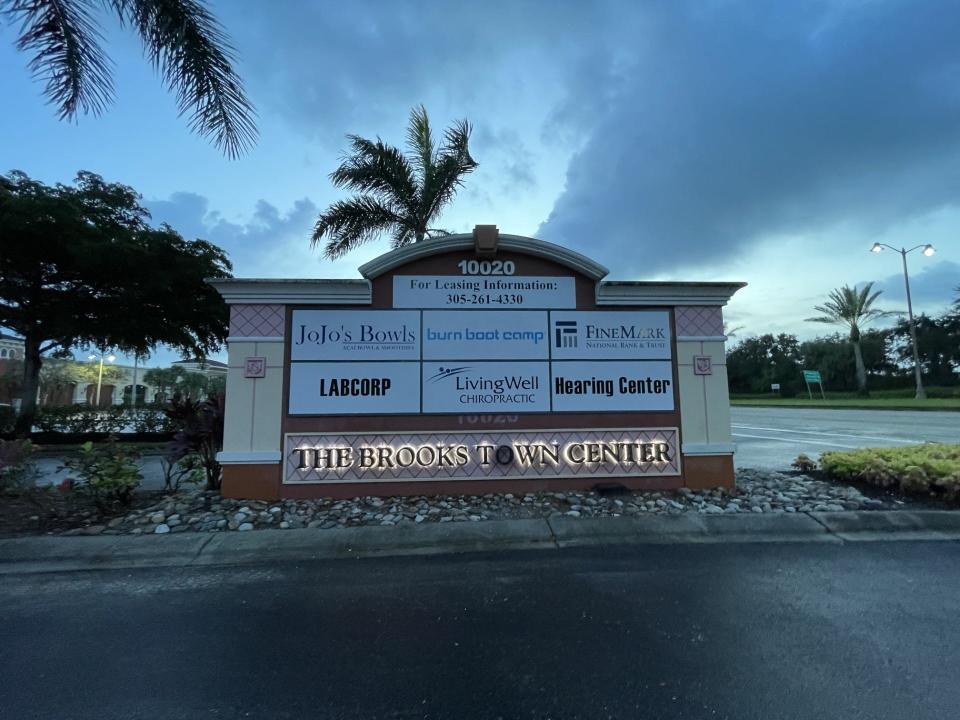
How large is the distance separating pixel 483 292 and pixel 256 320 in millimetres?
3099

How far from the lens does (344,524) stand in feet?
18.4

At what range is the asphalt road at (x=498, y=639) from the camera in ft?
8.48

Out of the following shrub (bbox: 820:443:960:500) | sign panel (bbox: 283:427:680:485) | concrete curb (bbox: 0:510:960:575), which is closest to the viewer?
concrete curb (bbox: 0:510:960:575)

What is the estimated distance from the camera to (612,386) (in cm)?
687

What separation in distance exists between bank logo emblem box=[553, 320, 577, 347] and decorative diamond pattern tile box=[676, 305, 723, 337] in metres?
1.50

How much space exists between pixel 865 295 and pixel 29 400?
2370 inches

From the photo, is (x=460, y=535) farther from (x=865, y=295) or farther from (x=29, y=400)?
(x=865, y=295)

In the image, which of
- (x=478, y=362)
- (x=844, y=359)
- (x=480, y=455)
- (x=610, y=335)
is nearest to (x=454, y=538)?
(x=480, y=455)

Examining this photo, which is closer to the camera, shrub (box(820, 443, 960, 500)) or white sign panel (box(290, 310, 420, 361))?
shrub (box(820, 443, 960, 500))

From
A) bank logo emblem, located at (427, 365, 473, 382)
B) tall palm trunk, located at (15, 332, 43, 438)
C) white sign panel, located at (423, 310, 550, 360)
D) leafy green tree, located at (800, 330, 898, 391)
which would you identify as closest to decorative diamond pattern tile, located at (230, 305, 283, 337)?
white sign panel, located at (423, 310, 550, 360)

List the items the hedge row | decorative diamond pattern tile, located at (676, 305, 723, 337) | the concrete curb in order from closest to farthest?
1. the concrete curb
2. decorative diamond pattern tile, located at (676, 305, 723, 337)
3. the hedge row

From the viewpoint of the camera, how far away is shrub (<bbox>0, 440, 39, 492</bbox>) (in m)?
6.14

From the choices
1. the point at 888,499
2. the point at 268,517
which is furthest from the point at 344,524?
the point at 888,499

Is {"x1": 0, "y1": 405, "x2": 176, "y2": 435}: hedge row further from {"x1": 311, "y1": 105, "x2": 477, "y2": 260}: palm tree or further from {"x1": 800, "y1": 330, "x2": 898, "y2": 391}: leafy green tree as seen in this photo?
{"x1": 800, "y1": 330, "x2": 898, "y2": 391}: leafy green tree
